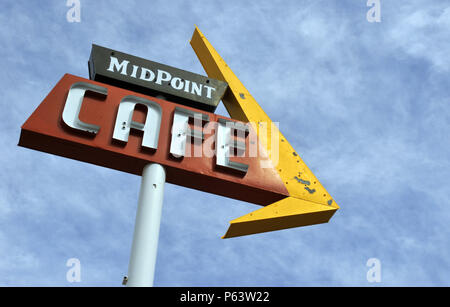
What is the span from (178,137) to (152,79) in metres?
1.45

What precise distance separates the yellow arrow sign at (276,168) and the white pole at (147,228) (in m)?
1.21

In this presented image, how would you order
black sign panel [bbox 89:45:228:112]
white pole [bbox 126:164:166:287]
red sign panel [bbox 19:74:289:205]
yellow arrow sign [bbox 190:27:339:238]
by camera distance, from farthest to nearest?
black sign panel [bbox 89:45:228:112] < yellow arrow sign [bbox 190:27:339:238] < red sign panel [bbox 19:74:289:205] < white pole [bbox 126:164:166:287]

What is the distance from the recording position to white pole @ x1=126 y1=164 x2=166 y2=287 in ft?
22.8

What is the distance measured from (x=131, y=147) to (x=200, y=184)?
49.6 inches

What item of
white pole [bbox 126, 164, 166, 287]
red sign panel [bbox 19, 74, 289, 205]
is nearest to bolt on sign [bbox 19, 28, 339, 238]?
red sign panel [bbox 19, 74, 289, 205]

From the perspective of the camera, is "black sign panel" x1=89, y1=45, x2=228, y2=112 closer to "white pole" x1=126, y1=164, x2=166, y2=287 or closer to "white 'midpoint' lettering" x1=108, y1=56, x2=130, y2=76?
"white 'midpoint' lettering" x1=108, y1=56, x2=130, y2=76

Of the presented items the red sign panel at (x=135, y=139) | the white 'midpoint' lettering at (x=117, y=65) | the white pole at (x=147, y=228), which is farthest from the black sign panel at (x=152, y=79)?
the white pole at (x=147, y=228)

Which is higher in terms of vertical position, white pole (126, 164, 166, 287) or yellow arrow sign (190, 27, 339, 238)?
yellow arrow sign (190, 27, 339, 238)

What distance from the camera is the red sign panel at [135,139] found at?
318 inches

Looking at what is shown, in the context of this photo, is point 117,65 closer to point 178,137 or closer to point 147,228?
point 178,137

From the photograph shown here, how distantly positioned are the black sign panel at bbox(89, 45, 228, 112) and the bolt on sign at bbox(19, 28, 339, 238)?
0.02 metres

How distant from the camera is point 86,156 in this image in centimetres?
822
